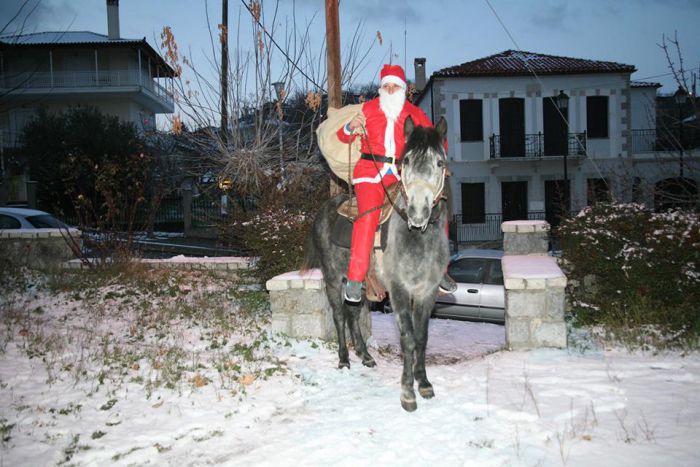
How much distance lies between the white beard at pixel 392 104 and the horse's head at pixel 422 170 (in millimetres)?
650

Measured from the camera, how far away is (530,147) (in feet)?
82.6

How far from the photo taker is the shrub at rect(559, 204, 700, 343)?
621 cm

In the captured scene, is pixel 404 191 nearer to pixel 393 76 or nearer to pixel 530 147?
pixel 393 76

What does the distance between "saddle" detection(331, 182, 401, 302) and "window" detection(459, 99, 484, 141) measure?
20.8 meters

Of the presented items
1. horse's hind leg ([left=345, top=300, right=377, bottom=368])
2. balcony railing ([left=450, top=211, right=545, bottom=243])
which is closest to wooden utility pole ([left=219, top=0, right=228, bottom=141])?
horse's hind leg ([left=345, top=300, right=377, bottom=368])

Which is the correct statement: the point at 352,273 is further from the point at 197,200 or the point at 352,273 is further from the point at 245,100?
the point at 197,200

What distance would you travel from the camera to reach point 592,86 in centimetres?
2512

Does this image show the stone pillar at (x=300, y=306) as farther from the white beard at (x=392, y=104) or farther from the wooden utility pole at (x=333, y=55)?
the white beard at (x=392, y=104)

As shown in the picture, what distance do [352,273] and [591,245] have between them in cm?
397

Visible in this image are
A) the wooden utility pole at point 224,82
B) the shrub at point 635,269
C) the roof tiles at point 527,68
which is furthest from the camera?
the roof tiles at point 527,68

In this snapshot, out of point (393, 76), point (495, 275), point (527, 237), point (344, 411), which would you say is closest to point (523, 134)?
point (495, 275)

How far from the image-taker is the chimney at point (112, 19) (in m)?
34.4

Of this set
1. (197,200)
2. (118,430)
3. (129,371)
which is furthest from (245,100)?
(197,200)

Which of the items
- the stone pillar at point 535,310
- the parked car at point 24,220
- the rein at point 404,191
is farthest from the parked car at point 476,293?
the parked car at point 24,220
